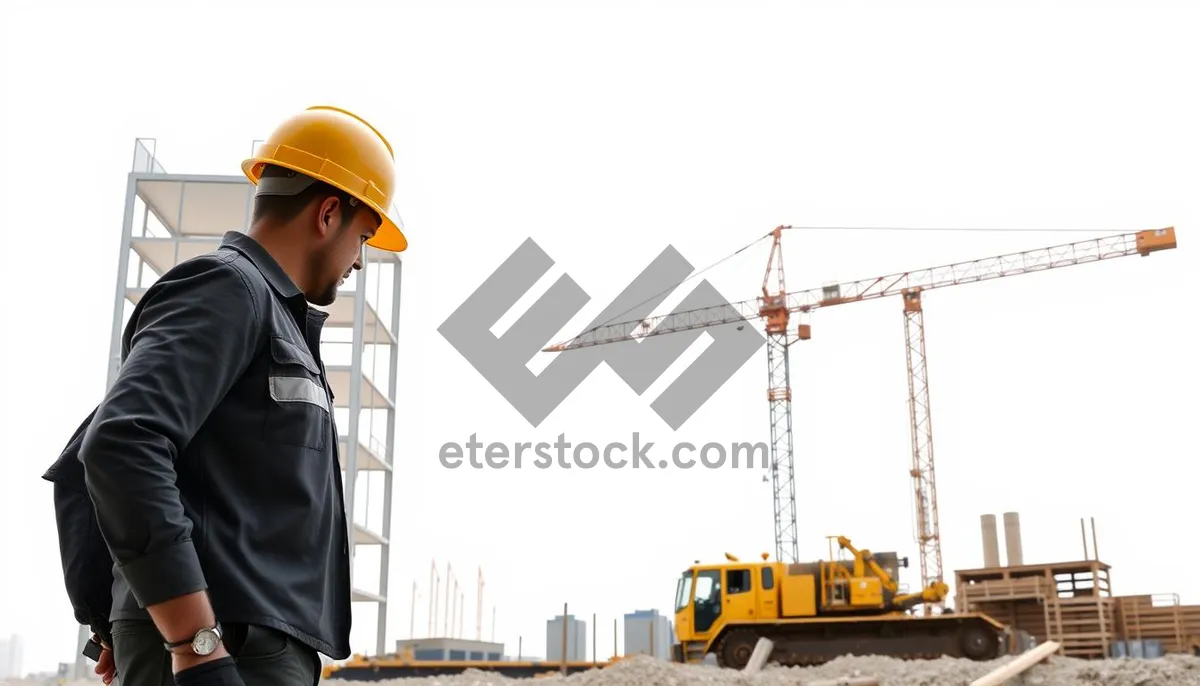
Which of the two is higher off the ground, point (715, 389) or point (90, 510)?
point (715, 389)

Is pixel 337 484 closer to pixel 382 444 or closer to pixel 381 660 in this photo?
pixel 381 660

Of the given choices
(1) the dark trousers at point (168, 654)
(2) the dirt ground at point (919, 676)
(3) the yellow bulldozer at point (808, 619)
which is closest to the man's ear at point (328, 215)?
(1) the dark trousers at point (168, 654)

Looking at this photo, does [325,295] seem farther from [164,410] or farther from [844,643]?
[844,643]

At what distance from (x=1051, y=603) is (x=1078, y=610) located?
45 cm

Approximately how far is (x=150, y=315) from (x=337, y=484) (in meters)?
0.41

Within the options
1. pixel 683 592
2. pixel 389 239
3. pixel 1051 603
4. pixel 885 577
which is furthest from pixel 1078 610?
pixel 389 239

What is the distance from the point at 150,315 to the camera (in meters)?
1.43

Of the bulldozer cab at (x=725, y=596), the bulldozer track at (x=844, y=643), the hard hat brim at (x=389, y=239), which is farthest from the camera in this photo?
the bulldozer cab at (x=725, y=596)

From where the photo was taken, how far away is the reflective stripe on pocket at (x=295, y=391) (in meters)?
1.47

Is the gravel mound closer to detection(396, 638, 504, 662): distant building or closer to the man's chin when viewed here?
the man's chin

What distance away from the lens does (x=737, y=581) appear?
1466 centimetres

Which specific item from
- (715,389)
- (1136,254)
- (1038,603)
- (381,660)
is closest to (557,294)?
(715,389)

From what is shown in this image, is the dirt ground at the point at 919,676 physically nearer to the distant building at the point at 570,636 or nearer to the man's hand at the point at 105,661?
the man's hand at the point at 105,661

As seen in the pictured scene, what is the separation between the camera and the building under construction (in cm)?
1691
